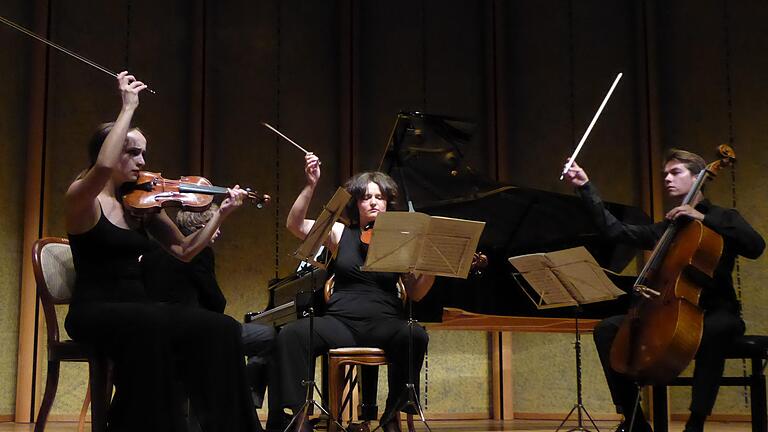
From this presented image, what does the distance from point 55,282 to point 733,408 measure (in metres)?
4.31

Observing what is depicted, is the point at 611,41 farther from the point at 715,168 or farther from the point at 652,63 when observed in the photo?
the point at 715,168

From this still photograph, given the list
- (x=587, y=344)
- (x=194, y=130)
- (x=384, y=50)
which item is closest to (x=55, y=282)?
(x=194, y=130)

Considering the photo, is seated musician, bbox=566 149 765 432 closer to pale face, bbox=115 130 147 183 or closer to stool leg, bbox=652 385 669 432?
stool leg, bbox=652 385 669 432

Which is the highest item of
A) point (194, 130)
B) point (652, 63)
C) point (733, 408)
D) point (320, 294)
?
point (652, 63)

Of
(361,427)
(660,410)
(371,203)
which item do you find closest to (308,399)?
(361,427)

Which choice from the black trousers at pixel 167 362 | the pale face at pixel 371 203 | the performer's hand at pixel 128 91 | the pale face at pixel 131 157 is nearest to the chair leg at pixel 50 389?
the black trousers at pixel 167 362

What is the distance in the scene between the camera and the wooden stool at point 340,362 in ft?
12.1

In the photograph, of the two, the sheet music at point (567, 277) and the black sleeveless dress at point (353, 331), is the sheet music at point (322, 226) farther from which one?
the sheet music at point (567, 277)

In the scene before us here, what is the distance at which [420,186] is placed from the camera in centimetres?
469

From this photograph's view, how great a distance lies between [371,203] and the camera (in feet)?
13.5

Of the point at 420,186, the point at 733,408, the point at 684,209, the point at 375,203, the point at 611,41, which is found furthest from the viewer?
the point at 611,41

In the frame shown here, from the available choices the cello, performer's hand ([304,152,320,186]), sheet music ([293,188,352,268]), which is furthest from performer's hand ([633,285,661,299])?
performer's hand ([304,152,320,186])

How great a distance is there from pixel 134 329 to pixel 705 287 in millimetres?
2269

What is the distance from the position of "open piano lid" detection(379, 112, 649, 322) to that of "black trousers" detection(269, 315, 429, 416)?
57cm
